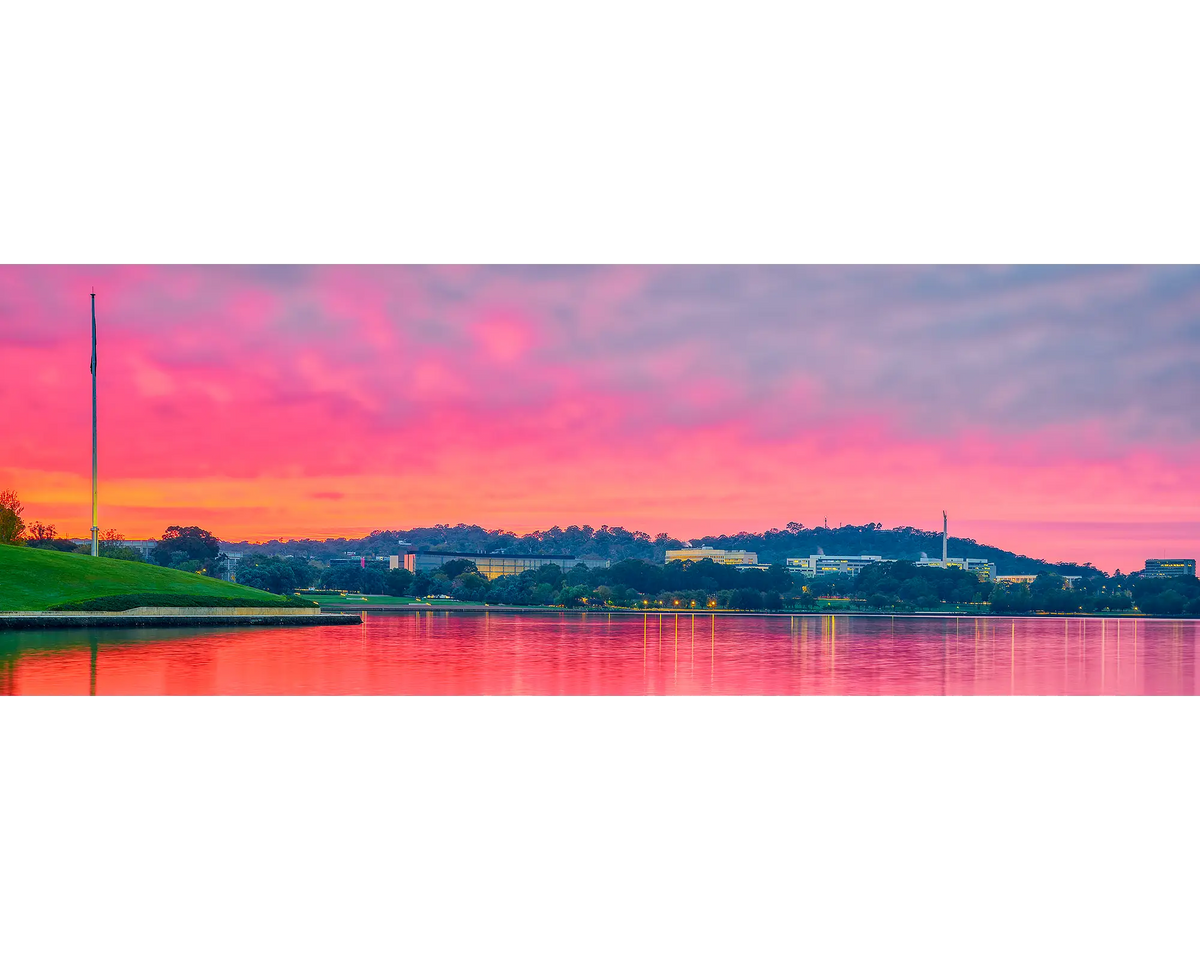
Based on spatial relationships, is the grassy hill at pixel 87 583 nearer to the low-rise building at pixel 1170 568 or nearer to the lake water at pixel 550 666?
the lake water at pixel 550 666

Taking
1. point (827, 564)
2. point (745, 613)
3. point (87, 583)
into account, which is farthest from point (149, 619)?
point (827, 564)

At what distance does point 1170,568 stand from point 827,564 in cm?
1875

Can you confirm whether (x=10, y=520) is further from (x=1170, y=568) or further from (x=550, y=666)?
(x=1170, y=568)

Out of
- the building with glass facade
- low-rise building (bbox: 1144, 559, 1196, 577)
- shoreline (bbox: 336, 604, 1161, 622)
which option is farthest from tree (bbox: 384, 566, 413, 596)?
low-rise building (bbox: 1144, 559, 1196, 577)

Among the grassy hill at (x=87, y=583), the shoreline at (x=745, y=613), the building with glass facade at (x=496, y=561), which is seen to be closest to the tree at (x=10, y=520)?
the grassy hill at (x=87, y=583)

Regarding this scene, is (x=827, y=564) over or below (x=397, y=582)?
over

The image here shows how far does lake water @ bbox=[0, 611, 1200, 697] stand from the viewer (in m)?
12.0

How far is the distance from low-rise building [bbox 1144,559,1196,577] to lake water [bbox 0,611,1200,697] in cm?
2879

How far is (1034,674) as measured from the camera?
15938 millimetres

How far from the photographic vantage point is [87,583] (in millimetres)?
27938
